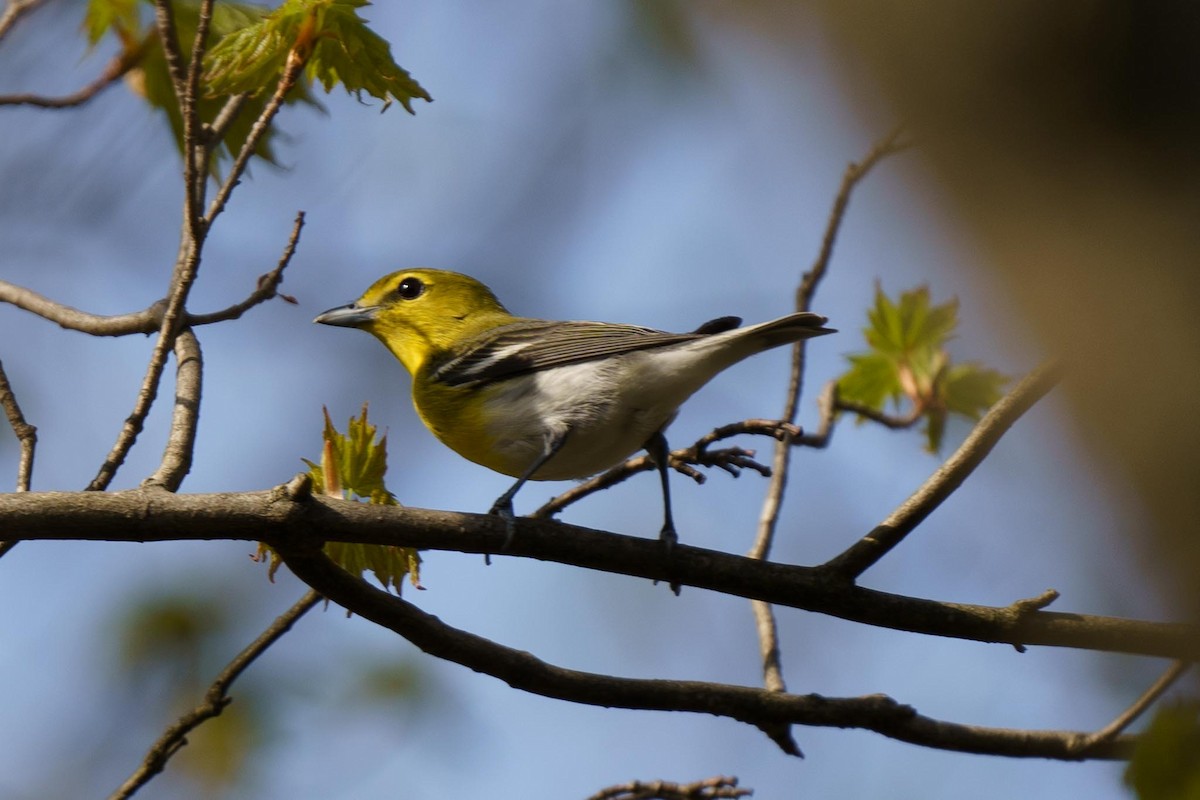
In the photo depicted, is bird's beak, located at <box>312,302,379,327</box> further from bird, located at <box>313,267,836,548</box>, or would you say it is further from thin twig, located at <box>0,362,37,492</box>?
thin twig, located at <box>0,362,37,492</box>

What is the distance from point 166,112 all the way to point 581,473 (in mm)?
2108

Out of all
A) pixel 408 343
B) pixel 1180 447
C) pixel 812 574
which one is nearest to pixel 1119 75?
pixel 1180 447

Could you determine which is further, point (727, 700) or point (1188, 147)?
point (727, 700)

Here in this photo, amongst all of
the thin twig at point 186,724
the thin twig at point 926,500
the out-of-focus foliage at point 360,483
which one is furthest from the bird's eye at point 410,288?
the thin twig at point 926,500

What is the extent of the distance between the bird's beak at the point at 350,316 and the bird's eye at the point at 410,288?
15 centimetres

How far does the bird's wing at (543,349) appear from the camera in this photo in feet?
16.2

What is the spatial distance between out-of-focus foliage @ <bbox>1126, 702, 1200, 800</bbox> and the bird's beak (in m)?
4.46

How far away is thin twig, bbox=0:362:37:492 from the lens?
10.6 feet

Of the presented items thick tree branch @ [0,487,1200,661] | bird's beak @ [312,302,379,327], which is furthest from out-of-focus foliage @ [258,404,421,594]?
bird's beak @ [312,302,379,327]

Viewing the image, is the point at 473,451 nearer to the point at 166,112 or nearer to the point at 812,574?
the point at 166,112

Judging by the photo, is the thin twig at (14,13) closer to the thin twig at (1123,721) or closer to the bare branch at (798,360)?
the bare branch at (798,360)

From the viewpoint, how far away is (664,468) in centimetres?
455

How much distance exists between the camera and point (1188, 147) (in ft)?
3.95

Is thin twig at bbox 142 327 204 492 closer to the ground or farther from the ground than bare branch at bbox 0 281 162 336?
closer to the ground
